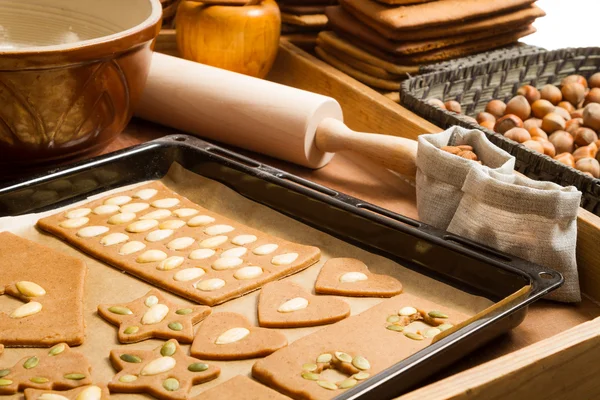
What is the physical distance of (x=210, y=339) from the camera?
3.11 ft

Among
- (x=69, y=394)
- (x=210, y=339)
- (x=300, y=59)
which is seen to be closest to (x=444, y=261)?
(x=210, y=339)

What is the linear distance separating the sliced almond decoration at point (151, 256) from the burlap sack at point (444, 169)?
40 cm

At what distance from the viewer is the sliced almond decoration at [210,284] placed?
105 cm

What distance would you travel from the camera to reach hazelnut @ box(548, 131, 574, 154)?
4.92 feet

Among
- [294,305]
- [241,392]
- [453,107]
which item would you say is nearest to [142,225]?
[294,305]

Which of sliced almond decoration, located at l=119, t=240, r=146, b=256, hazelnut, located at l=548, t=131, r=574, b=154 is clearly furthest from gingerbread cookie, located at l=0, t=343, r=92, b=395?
hazelnut, located at l=548, t=131, r=574, b=154

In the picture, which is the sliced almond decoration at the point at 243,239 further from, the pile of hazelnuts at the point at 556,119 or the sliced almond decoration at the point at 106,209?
the pile of hazelnuts at the point at 556,119

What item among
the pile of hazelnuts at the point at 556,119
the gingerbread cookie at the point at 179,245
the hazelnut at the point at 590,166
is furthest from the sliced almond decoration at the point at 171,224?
the hazelnut at the point at 590,166

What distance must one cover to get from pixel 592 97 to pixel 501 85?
0.18 m

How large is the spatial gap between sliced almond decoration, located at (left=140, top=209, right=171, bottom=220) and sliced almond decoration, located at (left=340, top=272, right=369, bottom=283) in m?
0.30

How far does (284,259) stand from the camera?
111 cm

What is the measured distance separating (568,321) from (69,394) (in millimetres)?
643

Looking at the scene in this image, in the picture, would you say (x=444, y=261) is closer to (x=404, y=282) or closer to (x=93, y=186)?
(x=404, y=282)

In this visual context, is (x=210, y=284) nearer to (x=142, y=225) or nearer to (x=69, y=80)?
(x=142, y=225)
